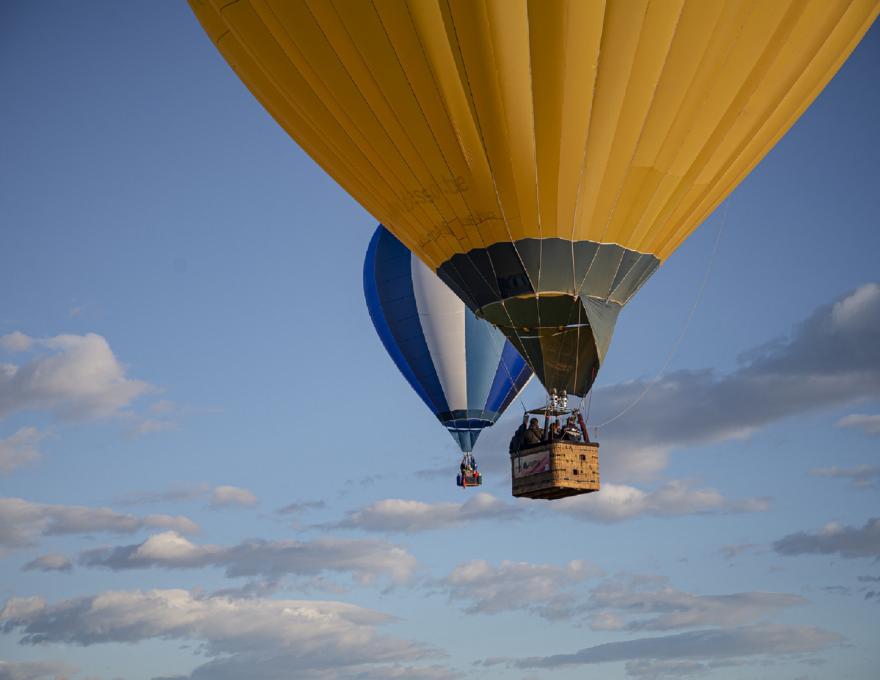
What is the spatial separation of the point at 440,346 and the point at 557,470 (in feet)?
44.2

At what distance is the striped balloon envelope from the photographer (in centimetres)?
3105

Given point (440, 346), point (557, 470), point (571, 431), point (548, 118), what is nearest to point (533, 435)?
point (571, 431)

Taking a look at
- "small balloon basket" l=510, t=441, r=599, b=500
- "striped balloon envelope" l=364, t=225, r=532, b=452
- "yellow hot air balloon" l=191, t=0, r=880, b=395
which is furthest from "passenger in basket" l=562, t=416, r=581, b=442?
"striped balloon envelope" l=364, t=225, r=532, b=452

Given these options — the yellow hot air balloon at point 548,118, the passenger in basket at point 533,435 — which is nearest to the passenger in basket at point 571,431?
the passenger in basket at point 533,435

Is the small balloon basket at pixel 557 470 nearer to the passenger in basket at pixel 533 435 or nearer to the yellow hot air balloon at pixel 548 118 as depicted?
the passenger in basket at pixel 533 435

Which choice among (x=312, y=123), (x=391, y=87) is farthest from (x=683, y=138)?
(x=312, y=123)

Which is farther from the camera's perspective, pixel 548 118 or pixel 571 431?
pixel 571 431

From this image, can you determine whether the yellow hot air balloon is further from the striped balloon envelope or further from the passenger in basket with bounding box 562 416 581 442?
the striped balloon envelope

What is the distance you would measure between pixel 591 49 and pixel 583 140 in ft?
3.68

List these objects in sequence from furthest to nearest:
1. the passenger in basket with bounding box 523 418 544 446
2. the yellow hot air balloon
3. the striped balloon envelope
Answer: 1. the striped balloon envelope
2. the passenger in basket with bounding box 523 418 544 446
3. the yellow hot air balloon

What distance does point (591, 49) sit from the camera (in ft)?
55.0

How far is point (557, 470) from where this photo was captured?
17.7 metres

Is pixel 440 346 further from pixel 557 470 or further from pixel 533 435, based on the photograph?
pixel 557 470

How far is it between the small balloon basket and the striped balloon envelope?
1287cm
